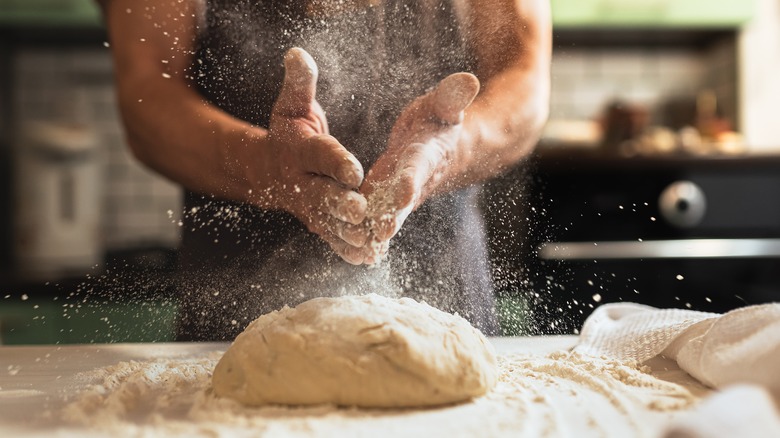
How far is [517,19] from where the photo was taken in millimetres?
1066

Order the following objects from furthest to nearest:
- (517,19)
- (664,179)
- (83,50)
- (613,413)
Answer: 1. (83,50)
2. (664,179)
3. (517,19)
4. (613,413)

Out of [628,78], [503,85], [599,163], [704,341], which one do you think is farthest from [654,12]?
[704,341]

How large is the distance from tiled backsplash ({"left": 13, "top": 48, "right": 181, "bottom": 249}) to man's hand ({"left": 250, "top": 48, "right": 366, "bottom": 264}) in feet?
4.57

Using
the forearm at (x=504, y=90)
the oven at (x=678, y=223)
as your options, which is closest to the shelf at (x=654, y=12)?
the oven at (x=678, y=223)

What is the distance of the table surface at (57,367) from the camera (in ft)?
2.33

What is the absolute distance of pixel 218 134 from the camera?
1.12 meters

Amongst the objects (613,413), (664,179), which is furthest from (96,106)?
(613,413)

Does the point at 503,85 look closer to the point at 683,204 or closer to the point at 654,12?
the point at 683,204

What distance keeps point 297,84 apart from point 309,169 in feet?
0.40

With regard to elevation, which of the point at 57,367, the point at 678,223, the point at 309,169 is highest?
the point at 309,169

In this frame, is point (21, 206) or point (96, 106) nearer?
point (21, 206)

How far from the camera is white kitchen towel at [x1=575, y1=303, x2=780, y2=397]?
74 centimetres

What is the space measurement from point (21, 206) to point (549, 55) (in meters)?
1.79

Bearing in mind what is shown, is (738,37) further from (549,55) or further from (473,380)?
(473,380)
